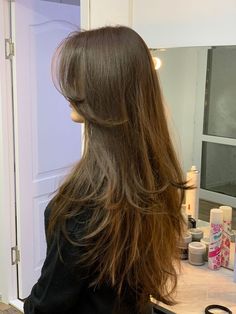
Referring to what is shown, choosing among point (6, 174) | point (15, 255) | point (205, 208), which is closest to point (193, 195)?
point (205, 208)

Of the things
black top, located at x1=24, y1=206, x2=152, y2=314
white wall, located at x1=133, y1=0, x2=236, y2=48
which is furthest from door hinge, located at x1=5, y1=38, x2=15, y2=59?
black top, located at x1=24, y1=206, x2=152, y2=314

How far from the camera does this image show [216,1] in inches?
58.9

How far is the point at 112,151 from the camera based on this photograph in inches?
35.8

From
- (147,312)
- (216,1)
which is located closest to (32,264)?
(147,312)

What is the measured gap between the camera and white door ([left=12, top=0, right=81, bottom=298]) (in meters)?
2.57

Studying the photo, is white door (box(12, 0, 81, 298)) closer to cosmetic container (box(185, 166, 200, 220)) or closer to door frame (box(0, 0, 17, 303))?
door frame (box(0, 0, 17, 303))

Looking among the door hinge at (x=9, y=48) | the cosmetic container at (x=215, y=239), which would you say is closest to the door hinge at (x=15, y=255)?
the door hinge at (x=9, y=48)

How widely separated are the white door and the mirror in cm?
109

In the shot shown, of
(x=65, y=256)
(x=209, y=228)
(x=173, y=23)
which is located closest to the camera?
(x=65, y=256)

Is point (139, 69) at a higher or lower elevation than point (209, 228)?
higher

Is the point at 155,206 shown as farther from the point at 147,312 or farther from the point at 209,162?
the point at 209,162

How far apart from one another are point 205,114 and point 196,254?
544 mm

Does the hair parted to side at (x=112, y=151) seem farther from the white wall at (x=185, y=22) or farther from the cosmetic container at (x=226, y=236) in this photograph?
the cosmetic container at (x=226, y=236)

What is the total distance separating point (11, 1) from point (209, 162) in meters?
1.53
